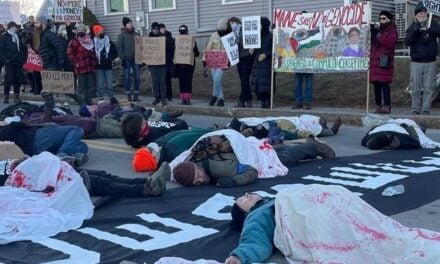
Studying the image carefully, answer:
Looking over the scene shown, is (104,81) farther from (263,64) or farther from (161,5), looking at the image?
(161,5)

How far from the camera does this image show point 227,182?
6703 mm

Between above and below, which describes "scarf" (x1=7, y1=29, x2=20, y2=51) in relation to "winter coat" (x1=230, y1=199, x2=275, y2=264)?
above

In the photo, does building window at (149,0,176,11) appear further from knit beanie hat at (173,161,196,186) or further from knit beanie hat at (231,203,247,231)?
knit beanie hat at (231,203,247,231)

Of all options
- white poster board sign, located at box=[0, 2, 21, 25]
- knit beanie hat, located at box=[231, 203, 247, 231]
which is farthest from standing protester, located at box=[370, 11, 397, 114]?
white poster board sign, located at box=[0, 2, 21, 25]

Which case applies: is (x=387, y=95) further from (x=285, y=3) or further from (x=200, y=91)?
(x=285, y=3)

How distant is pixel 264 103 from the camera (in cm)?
1399

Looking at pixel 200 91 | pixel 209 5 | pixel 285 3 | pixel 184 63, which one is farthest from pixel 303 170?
pixel 209 5

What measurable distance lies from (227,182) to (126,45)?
33.5 ft

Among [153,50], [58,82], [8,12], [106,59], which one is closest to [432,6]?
[153,50]

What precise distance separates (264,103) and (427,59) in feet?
12.2

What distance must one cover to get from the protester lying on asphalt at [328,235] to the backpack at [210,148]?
2518mm

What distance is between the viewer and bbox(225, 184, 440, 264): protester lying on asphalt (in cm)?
411

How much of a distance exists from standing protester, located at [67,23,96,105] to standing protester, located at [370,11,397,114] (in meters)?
6.95

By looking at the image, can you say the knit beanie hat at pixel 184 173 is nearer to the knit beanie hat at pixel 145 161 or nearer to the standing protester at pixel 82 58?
the knit beanie hat at pixel 145 161
